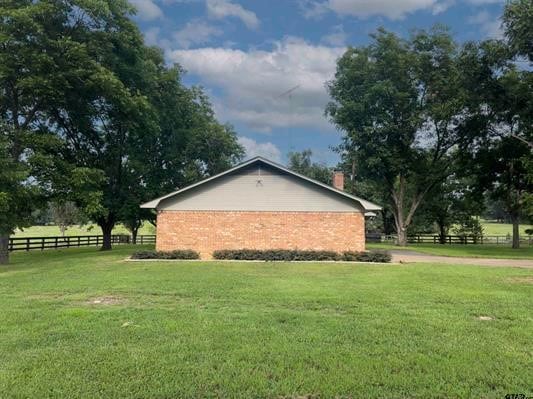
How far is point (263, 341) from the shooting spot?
20.9ft

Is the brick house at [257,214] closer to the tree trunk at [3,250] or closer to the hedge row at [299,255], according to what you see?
the hedge row at [299,255]

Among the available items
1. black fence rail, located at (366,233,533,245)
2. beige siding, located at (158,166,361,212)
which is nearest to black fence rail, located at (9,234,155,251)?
beige siding, located at (158,166,361,212)

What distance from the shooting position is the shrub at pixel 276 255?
2180 centimetres

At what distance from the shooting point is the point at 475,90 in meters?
31.3

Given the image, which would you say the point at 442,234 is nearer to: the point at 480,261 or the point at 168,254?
the point at 480,261

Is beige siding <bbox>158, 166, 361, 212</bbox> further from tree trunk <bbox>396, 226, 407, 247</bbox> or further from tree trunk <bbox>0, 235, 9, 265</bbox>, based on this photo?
tree trunk <bbox>396, 226, 407, 247</bbox>

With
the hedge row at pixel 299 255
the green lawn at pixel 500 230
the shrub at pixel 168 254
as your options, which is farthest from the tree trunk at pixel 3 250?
the green lawn at pixel 500 230

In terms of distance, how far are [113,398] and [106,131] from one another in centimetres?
3041

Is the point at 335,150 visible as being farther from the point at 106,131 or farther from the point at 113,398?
the point at 113,398

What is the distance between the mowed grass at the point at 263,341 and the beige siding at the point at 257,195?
38.7ft

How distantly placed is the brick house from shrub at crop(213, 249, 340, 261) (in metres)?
1.22

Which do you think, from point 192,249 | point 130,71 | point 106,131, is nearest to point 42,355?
point 192,249

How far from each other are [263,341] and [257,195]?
17543 mm

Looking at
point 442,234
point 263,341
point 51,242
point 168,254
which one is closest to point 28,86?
point 168,254
